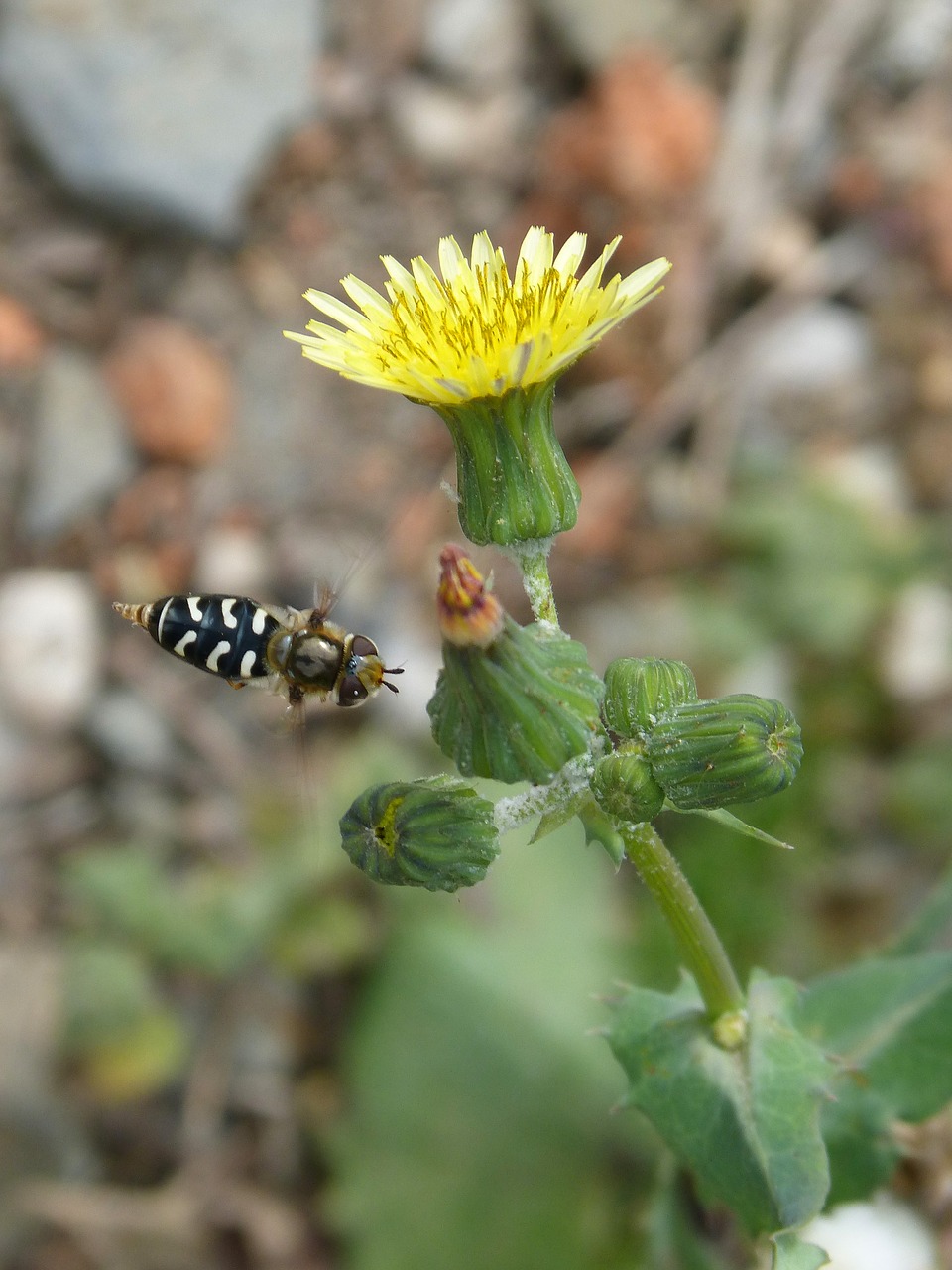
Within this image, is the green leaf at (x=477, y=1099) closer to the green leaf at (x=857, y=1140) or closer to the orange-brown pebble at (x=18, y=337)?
the green leaf at (x=857, y=1140)

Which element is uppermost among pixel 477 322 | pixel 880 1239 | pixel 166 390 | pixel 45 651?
pixel 166 390

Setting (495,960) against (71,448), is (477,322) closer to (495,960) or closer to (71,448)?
(495,960)

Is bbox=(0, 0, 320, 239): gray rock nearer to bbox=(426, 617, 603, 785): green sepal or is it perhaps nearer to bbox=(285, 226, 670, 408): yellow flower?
bbox=(285, 226, 670, 408): yellow flower

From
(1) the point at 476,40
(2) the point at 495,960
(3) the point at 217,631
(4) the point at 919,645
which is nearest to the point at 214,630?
(3) the point at 217,631

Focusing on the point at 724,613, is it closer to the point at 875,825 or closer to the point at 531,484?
the point at 875,825

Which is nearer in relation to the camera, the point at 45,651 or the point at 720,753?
the point at 720,753

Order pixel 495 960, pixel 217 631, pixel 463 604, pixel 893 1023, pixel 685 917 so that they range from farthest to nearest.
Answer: pixel 495 960, pixel 893 1023, pixel 217 631, pixel 685 917, pixel 463 604

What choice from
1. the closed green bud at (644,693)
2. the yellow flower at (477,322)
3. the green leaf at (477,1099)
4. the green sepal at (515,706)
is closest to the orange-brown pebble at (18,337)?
the green leaf at (477,1099)
